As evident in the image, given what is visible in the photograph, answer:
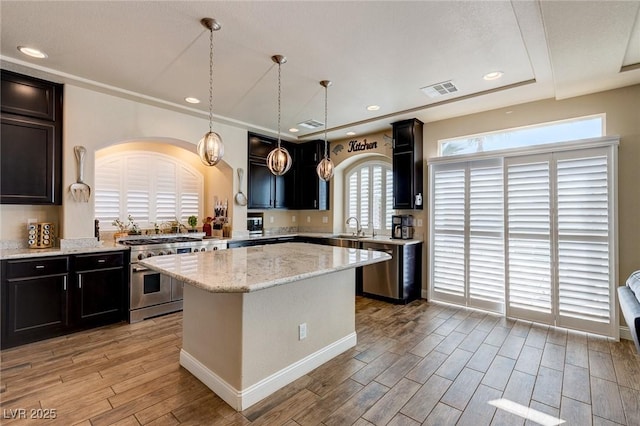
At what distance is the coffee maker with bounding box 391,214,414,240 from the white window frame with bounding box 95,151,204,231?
3.45 m

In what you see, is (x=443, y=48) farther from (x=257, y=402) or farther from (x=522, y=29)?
(x=257, y=402)

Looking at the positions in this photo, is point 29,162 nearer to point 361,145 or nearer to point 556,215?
point 361,145

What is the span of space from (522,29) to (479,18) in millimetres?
405

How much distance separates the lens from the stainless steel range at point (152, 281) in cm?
380

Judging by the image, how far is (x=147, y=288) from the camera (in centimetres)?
392

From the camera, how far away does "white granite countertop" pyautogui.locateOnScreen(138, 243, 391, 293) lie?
1.77m

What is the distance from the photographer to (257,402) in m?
2.19

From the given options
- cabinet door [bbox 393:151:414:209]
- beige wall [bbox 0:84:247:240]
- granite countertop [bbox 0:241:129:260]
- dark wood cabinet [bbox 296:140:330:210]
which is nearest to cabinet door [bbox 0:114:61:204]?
beige wall [bbox 0:84:247:240]

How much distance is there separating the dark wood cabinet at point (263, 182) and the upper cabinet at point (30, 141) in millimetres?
2626

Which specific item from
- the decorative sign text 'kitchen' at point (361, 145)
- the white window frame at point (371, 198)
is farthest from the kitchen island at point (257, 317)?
the decorative sign text 'kitchen' at point (361, 145)

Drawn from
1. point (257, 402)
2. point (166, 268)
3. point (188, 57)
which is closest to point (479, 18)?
→ point (188, 57)

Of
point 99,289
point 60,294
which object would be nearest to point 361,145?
point 99,289

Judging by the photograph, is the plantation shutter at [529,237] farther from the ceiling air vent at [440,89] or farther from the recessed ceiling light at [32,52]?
the recessed ceiling light at [32,52]

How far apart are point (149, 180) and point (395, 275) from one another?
4101 mm
